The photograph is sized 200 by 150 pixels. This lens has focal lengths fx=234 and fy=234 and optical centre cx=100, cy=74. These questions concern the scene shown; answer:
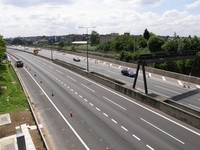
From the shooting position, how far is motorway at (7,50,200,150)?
1866 cm

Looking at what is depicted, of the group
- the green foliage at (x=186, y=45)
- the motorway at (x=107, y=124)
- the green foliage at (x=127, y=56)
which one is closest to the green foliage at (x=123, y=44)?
the green foliage at (x=127, y=56)

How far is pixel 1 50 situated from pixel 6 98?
71.8 ft

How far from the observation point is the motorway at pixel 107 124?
18656 mm

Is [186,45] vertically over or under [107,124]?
over

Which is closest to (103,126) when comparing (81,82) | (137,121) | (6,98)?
(137,121)

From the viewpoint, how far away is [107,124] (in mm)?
22766

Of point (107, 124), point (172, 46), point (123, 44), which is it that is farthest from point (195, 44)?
point (123, 44)

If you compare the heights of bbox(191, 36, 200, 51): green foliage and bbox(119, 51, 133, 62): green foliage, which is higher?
bbox(191, 36, 200, 51): green foliage

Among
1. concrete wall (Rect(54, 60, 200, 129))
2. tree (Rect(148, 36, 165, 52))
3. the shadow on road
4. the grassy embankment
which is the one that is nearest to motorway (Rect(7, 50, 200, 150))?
concrete wall (Rect(54, 60, 200, 129))

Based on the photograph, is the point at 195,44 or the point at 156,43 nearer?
the point at 195,44

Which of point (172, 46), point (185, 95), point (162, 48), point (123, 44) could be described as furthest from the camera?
point (123, 44)

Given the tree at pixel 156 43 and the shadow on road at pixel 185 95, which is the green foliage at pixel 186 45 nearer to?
the tree at pixel 156 43

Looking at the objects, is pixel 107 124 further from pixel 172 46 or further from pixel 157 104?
pixel 172 46

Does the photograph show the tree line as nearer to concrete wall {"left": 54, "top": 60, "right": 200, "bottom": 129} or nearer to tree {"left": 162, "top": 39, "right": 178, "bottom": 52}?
tree {"left": 162, "top": 39, "right": 178, "bottom": 52}
